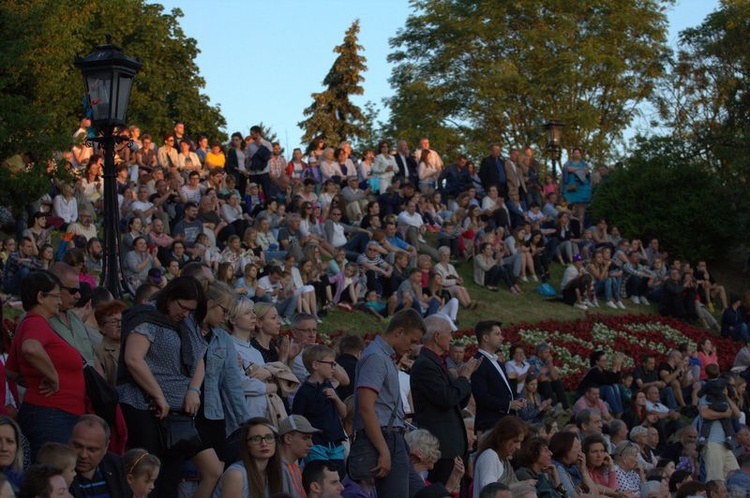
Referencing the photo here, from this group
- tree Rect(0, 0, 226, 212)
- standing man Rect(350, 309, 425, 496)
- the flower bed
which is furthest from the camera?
the flower bed

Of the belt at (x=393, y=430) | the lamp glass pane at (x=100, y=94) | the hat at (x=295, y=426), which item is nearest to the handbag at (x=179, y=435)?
the hat at (x=295, y=426)

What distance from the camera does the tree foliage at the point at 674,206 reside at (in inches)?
1238

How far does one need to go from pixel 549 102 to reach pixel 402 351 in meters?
35.9

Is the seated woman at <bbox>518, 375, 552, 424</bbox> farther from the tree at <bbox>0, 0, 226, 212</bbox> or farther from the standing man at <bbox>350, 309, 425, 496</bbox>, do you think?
the tree at <bbox>0, 0, 226, 212</bbox>

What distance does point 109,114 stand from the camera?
11.0 m

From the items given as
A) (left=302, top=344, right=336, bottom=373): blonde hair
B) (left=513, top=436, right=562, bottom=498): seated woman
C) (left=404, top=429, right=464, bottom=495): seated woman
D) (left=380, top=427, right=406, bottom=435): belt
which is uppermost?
(left=302, top=344, right=336, bottom=373): blonde hair

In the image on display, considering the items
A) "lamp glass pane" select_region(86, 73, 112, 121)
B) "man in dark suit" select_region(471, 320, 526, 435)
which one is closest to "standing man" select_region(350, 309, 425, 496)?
"man in dark suit" select_region(471, 320, 526, 435)

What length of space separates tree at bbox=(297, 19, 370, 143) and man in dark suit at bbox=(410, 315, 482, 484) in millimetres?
45595

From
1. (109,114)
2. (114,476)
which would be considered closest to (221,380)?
(114,476)

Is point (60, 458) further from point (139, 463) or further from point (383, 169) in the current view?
point (383, 169)

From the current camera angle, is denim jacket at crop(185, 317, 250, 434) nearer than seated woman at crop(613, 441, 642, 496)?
Yes

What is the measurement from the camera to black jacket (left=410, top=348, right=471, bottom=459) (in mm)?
9602

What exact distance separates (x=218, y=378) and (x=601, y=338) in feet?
54.2

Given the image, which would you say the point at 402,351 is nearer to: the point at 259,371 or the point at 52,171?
the point at 259,371
